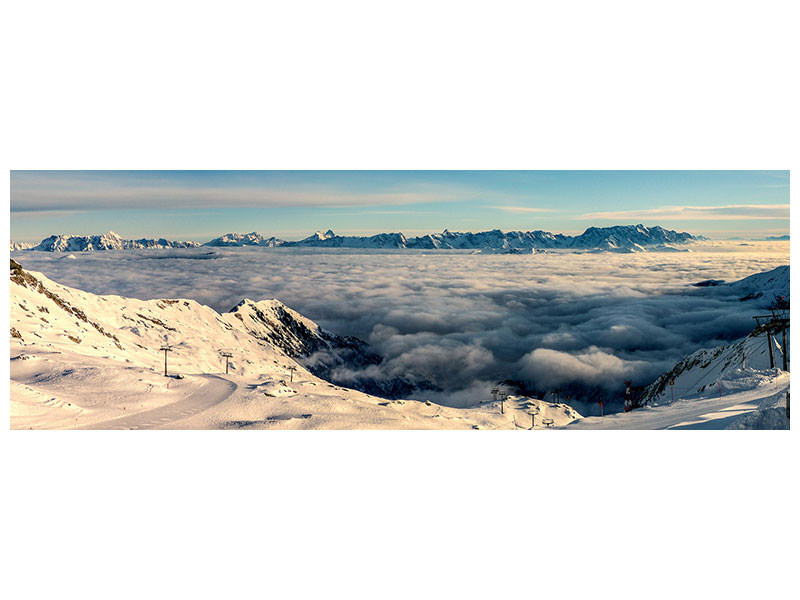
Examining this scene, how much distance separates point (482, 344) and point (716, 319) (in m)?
23.3

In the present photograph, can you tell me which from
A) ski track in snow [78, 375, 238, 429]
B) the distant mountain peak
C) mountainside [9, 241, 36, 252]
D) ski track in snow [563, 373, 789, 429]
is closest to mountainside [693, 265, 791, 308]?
the distant mountain peak

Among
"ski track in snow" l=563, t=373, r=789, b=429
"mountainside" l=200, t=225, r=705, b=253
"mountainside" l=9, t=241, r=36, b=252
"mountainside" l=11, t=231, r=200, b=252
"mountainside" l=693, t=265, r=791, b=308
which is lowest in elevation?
"ski track in snow" l=563, t=373, r=789, b=429

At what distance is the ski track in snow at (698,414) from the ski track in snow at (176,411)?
12695 millimetres

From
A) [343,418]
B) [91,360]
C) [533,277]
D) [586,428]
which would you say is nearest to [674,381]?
[533,277]

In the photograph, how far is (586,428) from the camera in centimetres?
1477

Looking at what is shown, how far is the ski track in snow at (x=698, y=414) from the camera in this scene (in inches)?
522

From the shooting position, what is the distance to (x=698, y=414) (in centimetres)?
1446

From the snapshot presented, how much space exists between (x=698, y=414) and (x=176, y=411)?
16.9 metres

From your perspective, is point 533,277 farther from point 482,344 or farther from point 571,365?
point 571,365

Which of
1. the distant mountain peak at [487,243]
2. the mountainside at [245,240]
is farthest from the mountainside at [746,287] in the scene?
the mountainside at [245,240]

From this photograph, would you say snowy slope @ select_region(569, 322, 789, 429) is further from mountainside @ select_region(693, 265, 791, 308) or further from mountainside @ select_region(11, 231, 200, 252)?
mountainside @ select_region(11, 231, 200, 252)

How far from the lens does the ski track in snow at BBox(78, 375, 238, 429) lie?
13695 mm

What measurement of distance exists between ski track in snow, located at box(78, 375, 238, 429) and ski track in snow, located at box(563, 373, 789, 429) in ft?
41.7

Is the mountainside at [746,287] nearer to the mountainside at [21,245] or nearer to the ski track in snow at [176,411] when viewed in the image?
the ski track in snow at [176,411]
